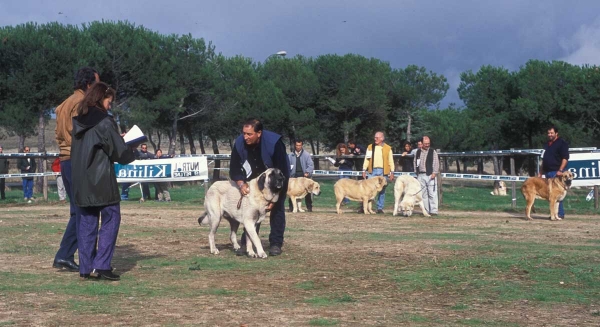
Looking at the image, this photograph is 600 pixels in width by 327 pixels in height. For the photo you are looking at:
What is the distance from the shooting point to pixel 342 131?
60.3 m

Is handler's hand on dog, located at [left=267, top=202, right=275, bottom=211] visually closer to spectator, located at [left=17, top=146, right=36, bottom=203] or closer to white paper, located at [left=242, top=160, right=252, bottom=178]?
white paper, located at [left=242, top=160, right=252, bottom=178]

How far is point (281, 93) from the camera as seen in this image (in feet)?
195

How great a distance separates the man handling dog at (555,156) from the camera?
18109 millimetres

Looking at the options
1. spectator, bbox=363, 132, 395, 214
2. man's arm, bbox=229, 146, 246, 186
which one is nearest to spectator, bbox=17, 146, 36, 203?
spectator, bbox=363, 132, 395, 214

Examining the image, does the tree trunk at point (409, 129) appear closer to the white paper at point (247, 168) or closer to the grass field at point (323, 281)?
the grass field at point (323, 281)

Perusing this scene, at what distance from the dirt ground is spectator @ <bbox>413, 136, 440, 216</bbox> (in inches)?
205

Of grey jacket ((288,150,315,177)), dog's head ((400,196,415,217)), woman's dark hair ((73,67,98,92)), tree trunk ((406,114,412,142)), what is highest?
tree trunk ((406,114,412,142))

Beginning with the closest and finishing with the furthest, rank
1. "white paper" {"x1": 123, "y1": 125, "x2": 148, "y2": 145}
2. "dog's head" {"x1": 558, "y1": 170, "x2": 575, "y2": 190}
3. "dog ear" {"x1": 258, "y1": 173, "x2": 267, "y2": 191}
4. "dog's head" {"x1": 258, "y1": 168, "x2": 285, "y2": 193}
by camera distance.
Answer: "white paper" {"x1": 123, "y1": 125, "x2": 148, "y2": 145}, "dog's head" {"x1": 258, "y1": 168, "x2": 285, "y2": 193}, "dog ear" {"x1": 258, "y1": 173, "x2": 267, "y2": 191}, "dog's head" {"x1": 558, "y1": 170, "x2": 575, "y2": 190}

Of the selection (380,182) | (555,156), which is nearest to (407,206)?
(380,182)

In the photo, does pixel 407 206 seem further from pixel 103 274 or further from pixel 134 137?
pixel 103 274

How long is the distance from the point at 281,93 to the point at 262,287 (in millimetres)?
52108

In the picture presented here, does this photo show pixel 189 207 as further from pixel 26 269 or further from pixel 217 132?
pixel 217 132

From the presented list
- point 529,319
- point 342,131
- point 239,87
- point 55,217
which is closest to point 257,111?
point 239,87

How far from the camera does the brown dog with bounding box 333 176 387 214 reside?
1991 centimetres
